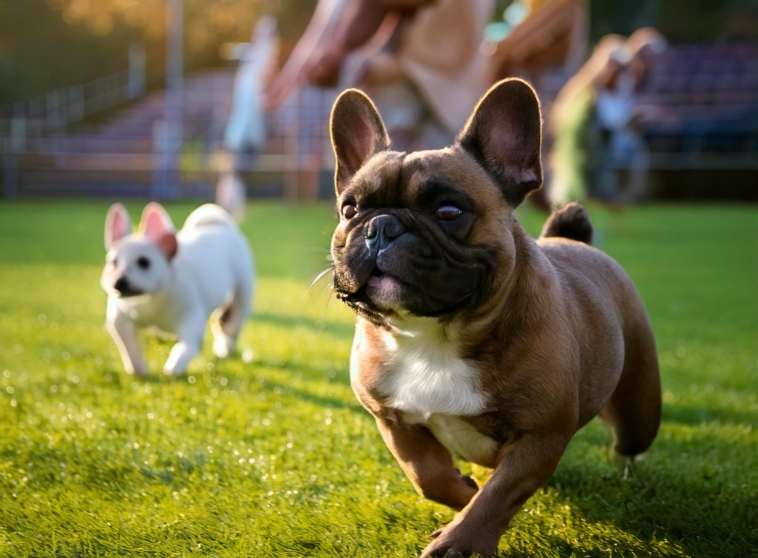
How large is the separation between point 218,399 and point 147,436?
688mm

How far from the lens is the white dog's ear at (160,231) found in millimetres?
4770

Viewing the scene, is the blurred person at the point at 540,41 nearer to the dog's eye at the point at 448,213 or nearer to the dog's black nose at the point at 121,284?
the dog's black nose at the point at 121,284

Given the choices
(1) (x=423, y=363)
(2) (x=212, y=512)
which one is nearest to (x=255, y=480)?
(2) (x=212, y=512)

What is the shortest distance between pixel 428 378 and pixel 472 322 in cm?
20

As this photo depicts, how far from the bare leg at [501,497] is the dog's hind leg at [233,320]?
3312mm

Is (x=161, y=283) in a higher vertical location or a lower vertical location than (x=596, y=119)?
lower

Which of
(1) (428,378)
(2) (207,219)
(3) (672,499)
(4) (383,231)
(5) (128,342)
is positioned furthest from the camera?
(2) (207,219)

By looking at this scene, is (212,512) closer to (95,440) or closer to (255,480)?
(255,480)

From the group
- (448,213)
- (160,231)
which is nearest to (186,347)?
(160,231)

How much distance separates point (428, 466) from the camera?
2543mm

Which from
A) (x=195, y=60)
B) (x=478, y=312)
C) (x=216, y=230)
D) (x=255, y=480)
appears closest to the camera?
(x=478, y=312)

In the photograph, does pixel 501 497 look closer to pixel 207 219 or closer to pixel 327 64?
pixel 207 219

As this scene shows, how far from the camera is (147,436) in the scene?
11.6ft

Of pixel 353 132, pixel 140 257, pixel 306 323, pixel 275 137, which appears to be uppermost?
pixel 353 132
